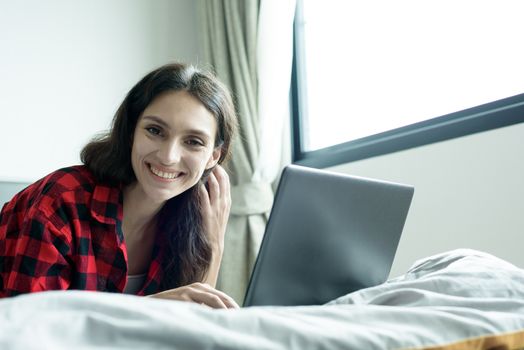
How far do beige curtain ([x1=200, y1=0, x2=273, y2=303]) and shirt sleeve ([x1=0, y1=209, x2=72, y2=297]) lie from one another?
50.6 inches

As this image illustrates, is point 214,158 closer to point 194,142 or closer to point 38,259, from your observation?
point 194,142

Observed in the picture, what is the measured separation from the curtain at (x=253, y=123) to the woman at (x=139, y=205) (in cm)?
82

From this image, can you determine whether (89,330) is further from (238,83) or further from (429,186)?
(238,83)

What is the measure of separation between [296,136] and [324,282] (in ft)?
5.54

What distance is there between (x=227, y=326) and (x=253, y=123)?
2.20m

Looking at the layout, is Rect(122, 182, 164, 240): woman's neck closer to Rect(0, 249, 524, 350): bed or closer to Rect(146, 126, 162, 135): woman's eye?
Rect(146, 126, 162, 135): woman's eye

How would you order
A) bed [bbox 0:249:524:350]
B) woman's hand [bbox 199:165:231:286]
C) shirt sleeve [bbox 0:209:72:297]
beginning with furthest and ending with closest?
woman's hand [bbox 199:165:231:286] < shirt sleeve [bbox 0:209:72:297] < bed [bbox 0:249:524:350]

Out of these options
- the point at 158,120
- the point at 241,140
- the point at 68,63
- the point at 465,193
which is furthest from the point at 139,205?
the point at 68,63

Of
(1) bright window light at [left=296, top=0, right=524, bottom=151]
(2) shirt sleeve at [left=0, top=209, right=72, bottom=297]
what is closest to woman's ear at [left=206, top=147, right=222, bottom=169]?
(2) shirt sleeve at [left=0, top=209, right=72, bottom=297]

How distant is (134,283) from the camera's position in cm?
153

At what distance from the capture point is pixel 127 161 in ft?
4.88

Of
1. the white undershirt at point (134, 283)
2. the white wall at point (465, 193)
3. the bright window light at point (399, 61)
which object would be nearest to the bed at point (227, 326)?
the white undershirt at point (134, 283)

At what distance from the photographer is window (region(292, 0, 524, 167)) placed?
1.97 m

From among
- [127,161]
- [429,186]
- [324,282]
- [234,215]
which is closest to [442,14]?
[429,186]
